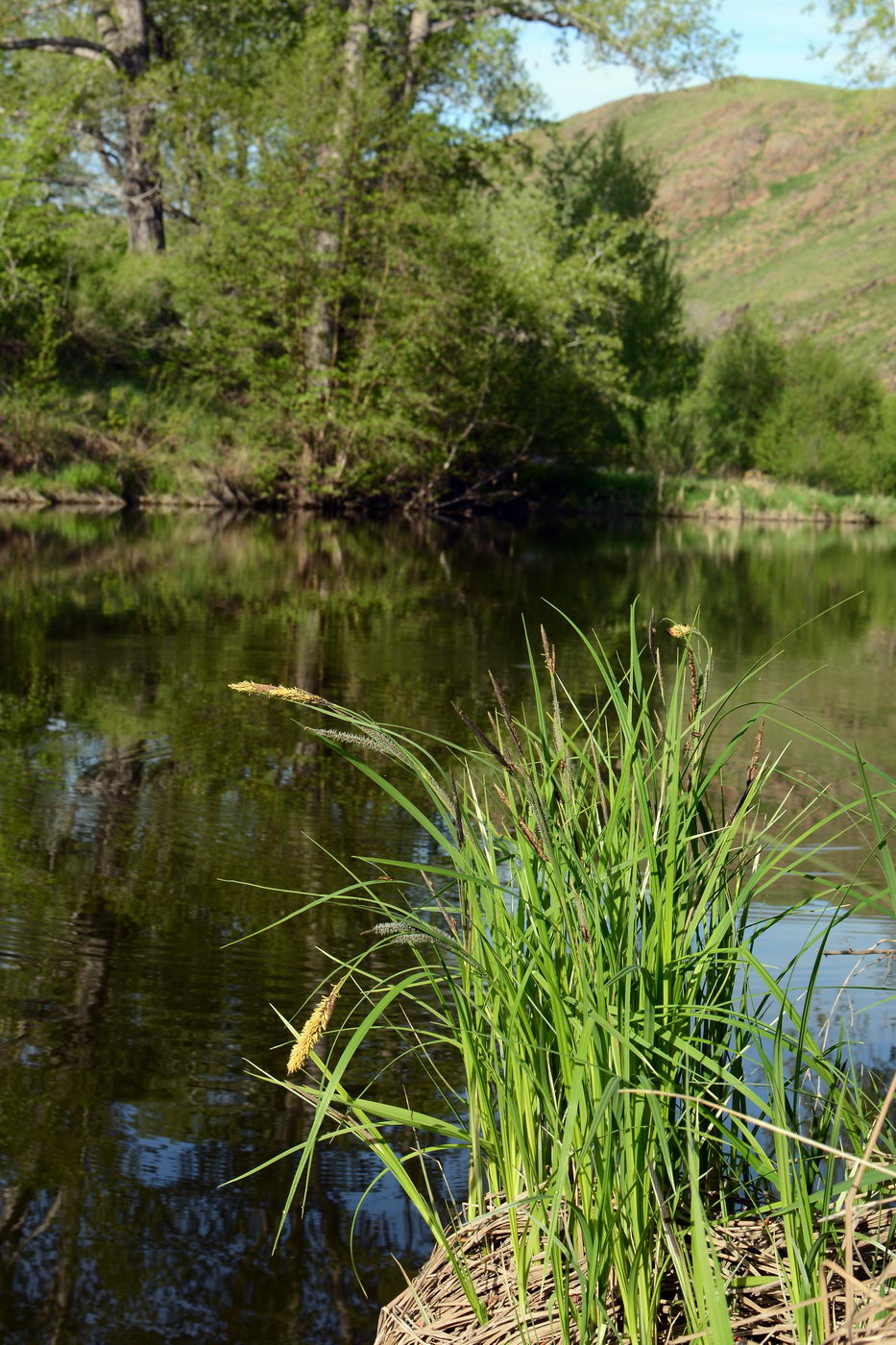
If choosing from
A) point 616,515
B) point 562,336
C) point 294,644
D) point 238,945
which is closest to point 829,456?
point 616,515

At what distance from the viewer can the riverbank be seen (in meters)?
21.9

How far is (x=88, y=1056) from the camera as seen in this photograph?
3.04m

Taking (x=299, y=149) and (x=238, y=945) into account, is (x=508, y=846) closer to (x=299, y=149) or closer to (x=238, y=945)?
(x=238, y=945)

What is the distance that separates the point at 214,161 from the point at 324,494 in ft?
18.7

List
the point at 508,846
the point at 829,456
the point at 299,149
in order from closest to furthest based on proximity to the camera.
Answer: the point at 508,846 → the point at 299,149 → the point at 829,456

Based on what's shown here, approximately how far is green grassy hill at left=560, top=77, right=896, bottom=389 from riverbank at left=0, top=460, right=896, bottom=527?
27.4ft

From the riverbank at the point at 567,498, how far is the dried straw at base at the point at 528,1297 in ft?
67.8

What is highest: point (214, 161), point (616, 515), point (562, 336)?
point (214, 161)

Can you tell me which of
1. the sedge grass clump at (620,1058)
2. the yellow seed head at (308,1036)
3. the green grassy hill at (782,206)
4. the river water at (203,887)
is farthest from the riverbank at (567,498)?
the yellow seed head at (308,1036)

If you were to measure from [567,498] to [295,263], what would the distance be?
31.4ft

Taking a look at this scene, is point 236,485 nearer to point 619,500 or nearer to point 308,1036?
point 619,500

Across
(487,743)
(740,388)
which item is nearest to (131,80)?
(740,388)

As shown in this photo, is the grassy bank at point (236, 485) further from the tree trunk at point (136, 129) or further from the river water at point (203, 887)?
the river water at point (203, 887)

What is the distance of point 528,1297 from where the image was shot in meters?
1.87
